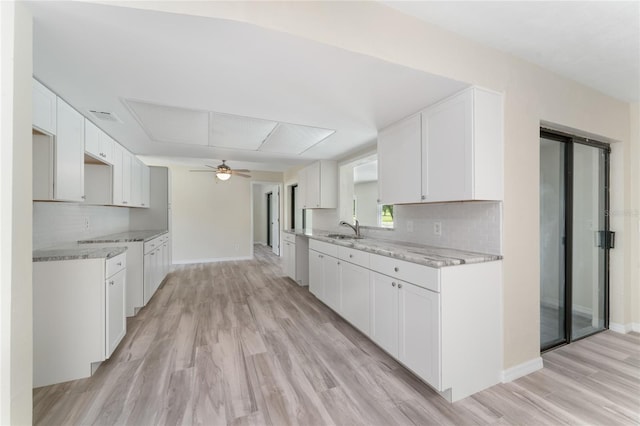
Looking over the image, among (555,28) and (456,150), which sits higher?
(555,28)

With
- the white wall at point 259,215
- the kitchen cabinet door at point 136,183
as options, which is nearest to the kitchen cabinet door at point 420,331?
the kitchen cabinet door at point 136,183

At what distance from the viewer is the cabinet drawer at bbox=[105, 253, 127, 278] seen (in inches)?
78.4

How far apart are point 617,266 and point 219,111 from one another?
4.50 metres

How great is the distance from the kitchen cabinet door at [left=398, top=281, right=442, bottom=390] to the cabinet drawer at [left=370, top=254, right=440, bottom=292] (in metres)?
0.05

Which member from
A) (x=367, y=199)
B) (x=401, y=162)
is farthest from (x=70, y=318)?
(x=367, y=199)

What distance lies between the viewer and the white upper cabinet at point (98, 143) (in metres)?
2.56

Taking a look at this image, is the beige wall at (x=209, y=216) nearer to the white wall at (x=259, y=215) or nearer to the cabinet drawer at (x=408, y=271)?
the white wall at (x=259, y=215)

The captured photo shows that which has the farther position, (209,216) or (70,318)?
(209,216)

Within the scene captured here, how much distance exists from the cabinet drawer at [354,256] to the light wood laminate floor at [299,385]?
77cm

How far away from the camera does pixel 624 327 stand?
8.93 feet

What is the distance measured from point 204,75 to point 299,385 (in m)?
2.32

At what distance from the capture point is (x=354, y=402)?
1698 mm

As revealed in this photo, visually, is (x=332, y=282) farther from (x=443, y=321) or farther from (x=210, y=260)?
(x=210, y=260)

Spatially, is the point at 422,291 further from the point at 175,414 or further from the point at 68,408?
the point at 68,408
